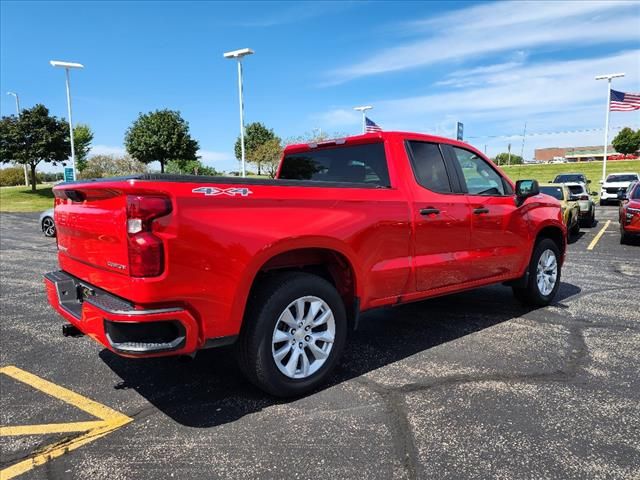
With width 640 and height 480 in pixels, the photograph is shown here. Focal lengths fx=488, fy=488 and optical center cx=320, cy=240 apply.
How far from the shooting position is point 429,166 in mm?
4457

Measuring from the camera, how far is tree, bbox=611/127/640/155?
75625 mm

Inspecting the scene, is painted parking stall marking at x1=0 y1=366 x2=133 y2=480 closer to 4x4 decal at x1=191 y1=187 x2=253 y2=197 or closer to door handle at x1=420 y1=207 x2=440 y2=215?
4x4 decal at x1=191 y1=187 x2=253 y2=197

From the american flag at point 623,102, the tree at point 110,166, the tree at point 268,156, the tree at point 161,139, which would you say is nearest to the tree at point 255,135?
the tree at point 268,156

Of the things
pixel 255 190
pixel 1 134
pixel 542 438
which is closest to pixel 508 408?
pixel 542 438

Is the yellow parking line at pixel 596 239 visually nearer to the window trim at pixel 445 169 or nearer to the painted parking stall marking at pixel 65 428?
the window trim at pixel 445 169

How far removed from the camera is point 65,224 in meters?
3.60

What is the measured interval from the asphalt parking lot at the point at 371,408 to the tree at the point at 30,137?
3064cm

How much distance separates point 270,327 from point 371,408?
2.85ft

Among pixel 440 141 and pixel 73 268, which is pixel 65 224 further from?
pixel 440 141

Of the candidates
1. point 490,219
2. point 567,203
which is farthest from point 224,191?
point 567,203

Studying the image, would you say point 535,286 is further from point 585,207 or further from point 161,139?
point 161,139

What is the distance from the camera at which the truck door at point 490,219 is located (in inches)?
187

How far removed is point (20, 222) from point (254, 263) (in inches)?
826

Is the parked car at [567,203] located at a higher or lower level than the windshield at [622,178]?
lower
